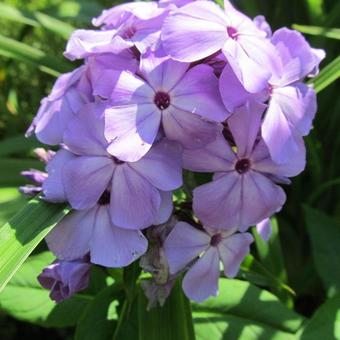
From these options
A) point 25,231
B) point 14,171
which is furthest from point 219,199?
point 14,171

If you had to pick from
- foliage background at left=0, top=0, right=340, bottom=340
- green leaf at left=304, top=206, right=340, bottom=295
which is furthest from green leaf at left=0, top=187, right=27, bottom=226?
green leaf at left=304, top=206, right=340, bottom=295

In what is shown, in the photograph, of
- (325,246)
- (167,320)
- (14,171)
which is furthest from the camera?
(14,171)

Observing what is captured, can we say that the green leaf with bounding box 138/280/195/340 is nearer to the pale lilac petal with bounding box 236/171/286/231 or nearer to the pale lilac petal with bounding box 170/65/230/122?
the pale lilac petal with bounding box 236/171/286/231

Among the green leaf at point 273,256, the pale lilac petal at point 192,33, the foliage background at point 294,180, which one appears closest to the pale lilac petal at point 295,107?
the pale lilac petal at point 192,33

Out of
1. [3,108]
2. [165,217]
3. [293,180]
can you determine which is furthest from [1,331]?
[165,217]

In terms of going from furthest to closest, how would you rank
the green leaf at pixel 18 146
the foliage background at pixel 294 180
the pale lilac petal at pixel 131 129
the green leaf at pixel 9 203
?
the green leaf at pixel 18 146 < the foliage background at pixel 294 180 < the green leaf at pixel 9 203 < the pale lilac petal at pixel 131 129

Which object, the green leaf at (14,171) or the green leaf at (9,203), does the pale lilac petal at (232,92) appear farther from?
the green leaf at (14,171)

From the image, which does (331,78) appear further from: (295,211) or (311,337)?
(295,211)

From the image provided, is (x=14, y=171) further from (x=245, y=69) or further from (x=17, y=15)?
(x=245, y=69)
